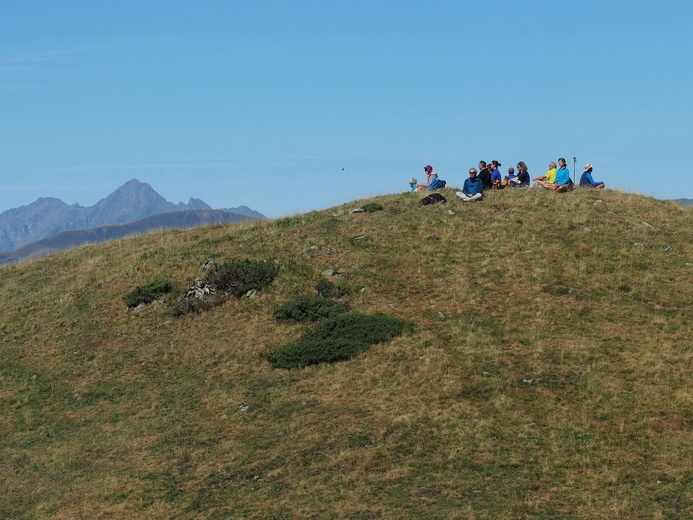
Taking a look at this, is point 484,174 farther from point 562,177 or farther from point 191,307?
point 191,307

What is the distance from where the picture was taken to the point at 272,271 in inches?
1358

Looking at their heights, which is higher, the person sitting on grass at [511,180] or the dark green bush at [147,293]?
the person sitting on grass at [511,180]

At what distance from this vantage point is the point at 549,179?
43.5 metres

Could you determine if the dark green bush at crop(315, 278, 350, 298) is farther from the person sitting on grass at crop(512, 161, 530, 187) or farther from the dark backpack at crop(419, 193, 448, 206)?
the person sitting on grass at crop(512, 161, 530, 187)

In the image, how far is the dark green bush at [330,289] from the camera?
31.8 metres

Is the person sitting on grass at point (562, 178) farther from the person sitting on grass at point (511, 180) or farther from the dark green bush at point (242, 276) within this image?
the dark green bush at point (242, 276)

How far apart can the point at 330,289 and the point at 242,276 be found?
14.1 ft

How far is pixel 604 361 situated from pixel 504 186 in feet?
73.4

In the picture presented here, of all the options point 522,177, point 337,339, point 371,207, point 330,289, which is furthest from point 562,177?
point 337,339

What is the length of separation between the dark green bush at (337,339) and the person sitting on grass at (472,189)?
14.7m

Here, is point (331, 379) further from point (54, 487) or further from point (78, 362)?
point (78, 362)

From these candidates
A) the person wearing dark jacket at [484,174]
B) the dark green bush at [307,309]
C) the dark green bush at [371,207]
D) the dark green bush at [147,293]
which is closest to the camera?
the dark green bush at [307,309]

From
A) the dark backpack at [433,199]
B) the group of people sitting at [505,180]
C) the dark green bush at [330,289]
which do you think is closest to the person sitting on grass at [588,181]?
the group of people sitting at [505,180]

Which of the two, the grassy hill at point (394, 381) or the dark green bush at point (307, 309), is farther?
the dark green bush at point (307, 309)
